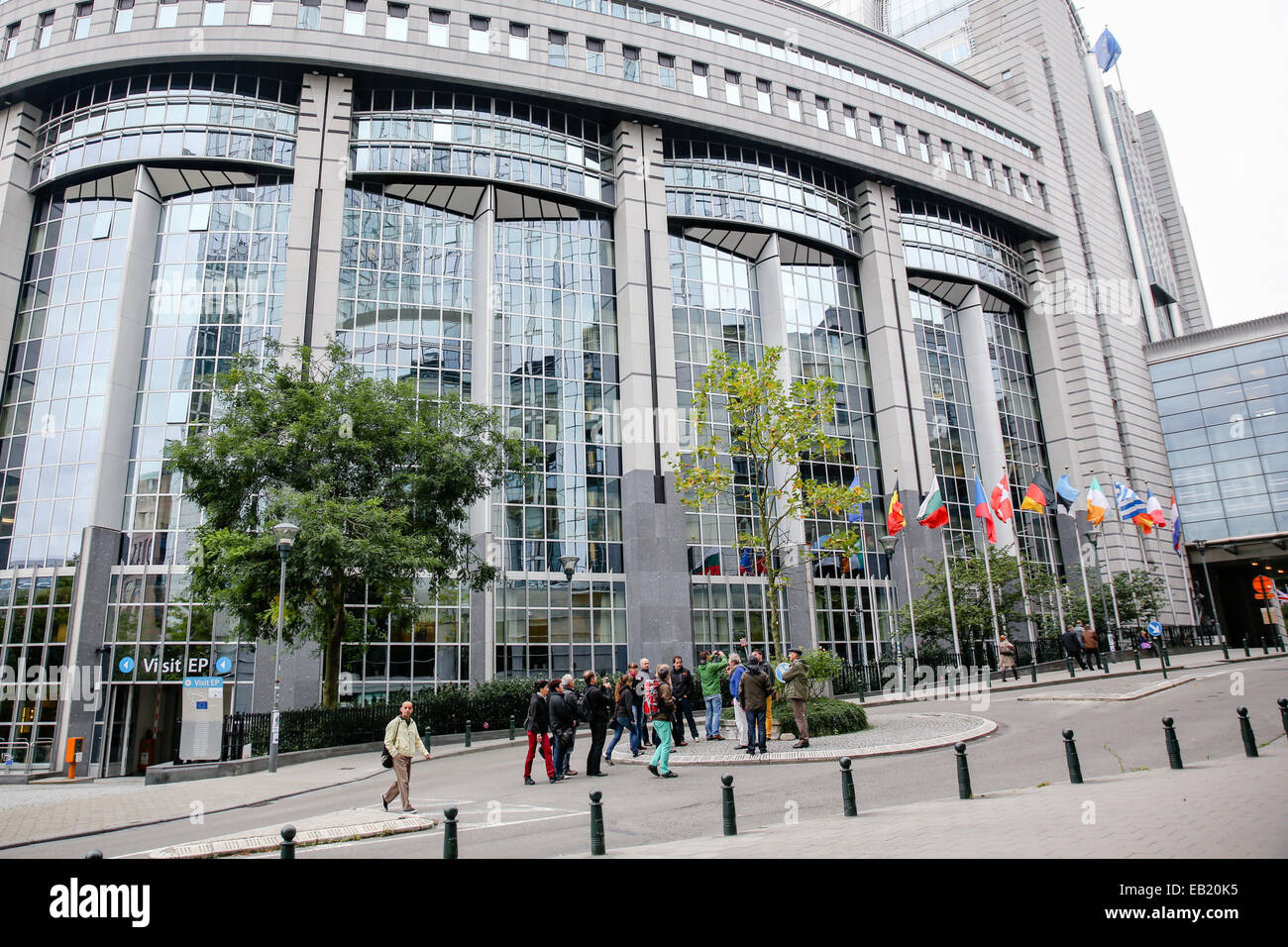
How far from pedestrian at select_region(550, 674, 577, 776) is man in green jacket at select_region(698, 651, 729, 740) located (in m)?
4.01

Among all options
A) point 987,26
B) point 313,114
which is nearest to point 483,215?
point 313,114

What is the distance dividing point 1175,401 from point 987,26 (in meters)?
31.9

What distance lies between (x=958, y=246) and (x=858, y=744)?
43982 mm

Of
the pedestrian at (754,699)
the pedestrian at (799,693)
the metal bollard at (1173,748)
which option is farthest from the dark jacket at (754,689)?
the metal bollard at (1173,748)

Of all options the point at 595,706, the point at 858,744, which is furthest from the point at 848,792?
the point at 858,744

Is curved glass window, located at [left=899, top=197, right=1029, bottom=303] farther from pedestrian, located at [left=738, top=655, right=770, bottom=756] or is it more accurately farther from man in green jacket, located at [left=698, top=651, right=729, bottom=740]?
pedestrian, located at [left=738, top=655, right=770, bottom=756]

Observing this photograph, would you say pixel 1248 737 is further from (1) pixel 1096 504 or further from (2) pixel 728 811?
(1) pixel 1096 504

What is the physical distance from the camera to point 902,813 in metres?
10.0

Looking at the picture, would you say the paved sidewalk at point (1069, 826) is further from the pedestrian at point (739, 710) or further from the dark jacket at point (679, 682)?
the dark jacket at point (679, 682)

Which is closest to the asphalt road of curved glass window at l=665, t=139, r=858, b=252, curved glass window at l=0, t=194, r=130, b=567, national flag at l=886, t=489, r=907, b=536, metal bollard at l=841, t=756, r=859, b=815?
metal bollard at l=841, t=756, r=859, b=815

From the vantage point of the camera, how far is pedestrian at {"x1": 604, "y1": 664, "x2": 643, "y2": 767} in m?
17.4

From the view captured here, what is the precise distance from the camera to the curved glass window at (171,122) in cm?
3659
